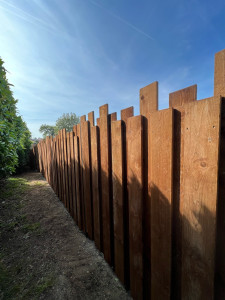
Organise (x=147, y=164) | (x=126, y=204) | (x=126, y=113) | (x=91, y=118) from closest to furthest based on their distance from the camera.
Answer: (x=147, y=164)
(x=126, y=113)
(x=126, y=204)
(x=91, y=118)

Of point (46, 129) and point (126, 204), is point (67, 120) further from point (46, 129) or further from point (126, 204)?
point (126, 204)

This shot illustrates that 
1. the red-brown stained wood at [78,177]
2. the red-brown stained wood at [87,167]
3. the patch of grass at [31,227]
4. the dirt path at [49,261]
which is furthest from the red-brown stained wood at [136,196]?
the patch of grass at [31,227]

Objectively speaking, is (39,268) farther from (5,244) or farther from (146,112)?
(146,112)

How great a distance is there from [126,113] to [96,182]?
113 centimetres

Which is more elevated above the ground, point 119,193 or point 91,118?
point 91,118

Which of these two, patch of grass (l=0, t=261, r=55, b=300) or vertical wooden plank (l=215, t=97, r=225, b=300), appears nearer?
vertical wooden plank (l=215, t=97, r=225, b=300)

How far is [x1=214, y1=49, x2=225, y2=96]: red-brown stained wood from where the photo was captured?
69cm

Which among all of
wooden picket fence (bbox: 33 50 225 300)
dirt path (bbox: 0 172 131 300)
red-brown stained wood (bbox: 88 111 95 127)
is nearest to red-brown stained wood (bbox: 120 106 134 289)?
wooden picket fence (bbox: 33 50 225 300)

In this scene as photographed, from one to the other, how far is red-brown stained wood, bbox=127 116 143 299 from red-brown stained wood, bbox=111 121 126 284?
4.9 inches

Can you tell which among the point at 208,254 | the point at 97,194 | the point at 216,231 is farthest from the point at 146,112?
the point at 97,194

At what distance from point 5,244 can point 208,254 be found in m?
2.98

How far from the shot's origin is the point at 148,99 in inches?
41.8

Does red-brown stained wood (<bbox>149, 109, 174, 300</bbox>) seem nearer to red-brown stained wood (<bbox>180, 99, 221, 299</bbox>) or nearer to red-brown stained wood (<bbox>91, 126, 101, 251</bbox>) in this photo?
red-brown stained wood (<bbox>180, 99, 221, 299</bbox>)

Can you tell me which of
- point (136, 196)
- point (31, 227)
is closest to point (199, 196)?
point (136, 196)
